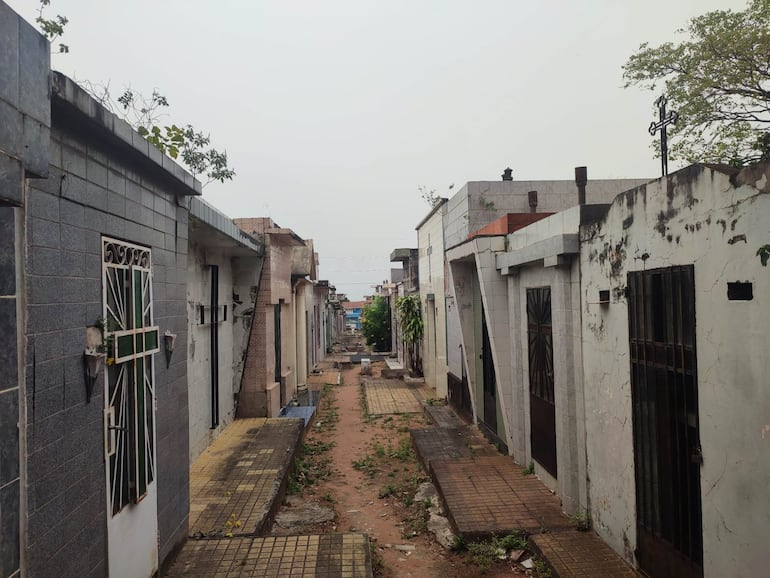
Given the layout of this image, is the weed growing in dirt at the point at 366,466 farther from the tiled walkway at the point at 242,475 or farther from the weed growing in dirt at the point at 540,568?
the weed growing in dirt at the point at 540,568

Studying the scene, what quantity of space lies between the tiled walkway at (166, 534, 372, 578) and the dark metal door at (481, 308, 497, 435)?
4.99 m

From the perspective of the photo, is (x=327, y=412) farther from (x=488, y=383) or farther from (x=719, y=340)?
(x=719, y=340)

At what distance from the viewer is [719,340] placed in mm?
3664

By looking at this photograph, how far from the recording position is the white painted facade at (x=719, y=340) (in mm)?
3318

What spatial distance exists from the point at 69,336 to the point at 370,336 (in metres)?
27.5

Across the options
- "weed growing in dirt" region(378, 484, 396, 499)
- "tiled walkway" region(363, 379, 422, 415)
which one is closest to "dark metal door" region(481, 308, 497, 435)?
"weed growing in dirt" region(378, 484, 396, 499)

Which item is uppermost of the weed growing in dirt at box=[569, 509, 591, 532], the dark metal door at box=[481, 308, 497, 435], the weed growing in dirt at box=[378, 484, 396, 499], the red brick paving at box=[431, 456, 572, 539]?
the dark metal door at box=[481, 308, 497, 435]

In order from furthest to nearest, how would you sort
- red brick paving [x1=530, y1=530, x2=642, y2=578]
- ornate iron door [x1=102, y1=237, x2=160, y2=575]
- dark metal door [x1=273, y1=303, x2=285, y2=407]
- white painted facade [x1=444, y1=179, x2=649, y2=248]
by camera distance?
1. dark metal door [x1=273, y1=303, x2=285, y2=407]
2. white painted facade [x1=444, y1=179, x2=649, y2=248]
3. red brick paving [x1=530, y1=530, x2=642, y2=578]
4. ornate iron door [x1=102, y1=237, x2=160, y2=575]

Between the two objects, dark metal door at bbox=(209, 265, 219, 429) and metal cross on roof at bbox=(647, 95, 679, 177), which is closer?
metal cross on roof at bbox=(647, 95, 679, 177)

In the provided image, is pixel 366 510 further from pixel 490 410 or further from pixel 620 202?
pixel 620 202

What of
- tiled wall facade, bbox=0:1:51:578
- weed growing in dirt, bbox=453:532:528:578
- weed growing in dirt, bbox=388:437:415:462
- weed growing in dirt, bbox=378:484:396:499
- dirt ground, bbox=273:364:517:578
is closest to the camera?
tiled wall facade, bbox=0:1:51:578

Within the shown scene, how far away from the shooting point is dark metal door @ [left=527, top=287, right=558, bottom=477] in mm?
6977

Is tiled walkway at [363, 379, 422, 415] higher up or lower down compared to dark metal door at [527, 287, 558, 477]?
lower down

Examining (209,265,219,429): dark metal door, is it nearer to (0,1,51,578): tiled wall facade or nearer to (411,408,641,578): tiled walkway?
(411,408,641,578): tiled walkway
